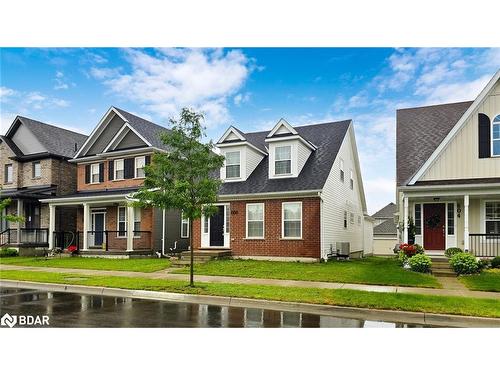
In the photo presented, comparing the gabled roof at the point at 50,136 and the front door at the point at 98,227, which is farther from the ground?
the gabled roof at the point at 50,136

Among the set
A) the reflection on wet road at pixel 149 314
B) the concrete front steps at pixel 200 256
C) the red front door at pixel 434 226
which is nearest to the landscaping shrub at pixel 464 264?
the red front door at pixel 434 226

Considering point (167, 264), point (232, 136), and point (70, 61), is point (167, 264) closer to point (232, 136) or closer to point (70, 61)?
point (232, 136)

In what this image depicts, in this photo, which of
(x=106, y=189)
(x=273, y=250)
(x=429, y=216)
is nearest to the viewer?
(x=429, y=216)

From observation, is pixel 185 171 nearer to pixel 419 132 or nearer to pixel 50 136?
pixel 419 132

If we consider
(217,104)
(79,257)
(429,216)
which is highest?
(217,104)

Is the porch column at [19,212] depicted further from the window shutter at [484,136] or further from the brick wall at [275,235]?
the window shutter at [484,136]

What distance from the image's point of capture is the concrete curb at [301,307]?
9016 millimetres

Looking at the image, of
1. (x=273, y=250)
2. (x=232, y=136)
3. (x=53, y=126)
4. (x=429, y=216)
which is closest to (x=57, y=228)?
(x=53, y=126)

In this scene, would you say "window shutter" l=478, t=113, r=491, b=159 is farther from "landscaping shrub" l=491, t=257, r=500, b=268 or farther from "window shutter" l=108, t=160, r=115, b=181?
"window shutter" l=108, t=160, r=115, b=181

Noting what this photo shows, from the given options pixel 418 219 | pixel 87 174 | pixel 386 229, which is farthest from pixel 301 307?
pixel 386 229

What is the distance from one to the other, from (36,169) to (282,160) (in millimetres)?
19137

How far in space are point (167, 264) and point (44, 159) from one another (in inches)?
620

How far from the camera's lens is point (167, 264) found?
64.8ft

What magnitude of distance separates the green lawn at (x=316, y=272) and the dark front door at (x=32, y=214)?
16.6 meters
